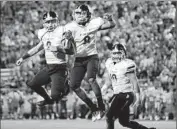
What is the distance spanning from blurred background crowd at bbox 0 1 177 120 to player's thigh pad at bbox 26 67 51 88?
0.43 meters

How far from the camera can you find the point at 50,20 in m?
6.72

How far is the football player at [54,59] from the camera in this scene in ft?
21.5

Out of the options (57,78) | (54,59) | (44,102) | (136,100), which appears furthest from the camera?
(44,102)

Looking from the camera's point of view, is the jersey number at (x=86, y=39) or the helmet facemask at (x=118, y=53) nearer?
the jersey number at (x=86, y=39)

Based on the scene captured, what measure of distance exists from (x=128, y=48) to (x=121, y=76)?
68 cm

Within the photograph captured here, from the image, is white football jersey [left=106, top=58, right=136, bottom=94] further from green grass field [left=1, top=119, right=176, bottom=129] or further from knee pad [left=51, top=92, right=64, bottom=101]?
knee pad [left=51, top=92, right=64, bottom=101]

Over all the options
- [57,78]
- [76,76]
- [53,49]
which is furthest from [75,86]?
[53,49]

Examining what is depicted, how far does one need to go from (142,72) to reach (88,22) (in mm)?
1234

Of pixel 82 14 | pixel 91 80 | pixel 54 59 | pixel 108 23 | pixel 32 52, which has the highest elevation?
pixel 82 14

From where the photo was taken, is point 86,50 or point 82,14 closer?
point 86,50

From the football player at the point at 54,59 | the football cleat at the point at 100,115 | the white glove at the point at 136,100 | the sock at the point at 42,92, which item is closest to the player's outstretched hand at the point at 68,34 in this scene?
the football player at the point at 54,59

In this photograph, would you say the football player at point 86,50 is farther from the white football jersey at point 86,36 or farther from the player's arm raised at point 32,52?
the player's arm raised at point 32,52

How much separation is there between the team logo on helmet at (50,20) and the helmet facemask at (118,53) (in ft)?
2.78

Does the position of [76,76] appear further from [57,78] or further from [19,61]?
[19,61]
